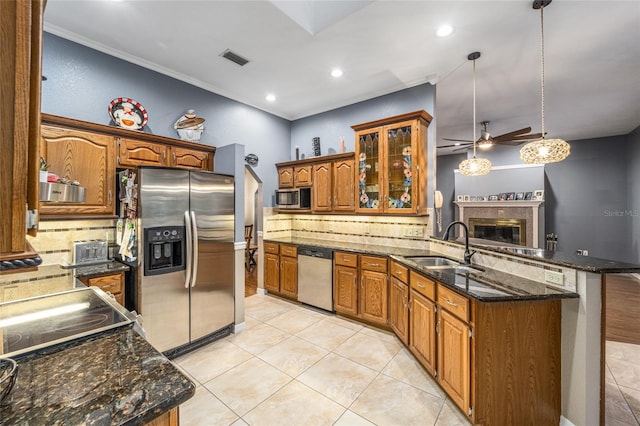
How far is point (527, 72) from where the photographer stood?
331 cm

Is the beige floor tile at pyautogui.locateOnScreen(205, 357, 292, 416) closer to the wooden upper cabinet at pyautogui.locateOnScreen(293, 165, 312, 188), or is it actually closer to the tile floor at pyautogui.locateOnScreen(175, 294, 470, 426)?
the tile floor at pyautogui.locateOnScreen(175, 294, 470, 426)

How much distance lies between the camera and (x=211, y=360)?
8.61 feet

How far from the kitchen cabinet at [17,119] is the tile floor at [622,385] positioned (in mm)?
3296

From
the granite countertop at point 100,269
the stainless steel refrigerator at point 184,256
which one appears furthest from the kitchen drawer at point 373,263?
the granite countertop at point 100,269

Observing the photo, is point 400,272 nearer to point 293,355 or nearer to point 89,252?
point 293,355

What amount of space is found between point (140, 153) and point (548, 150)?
163 inches

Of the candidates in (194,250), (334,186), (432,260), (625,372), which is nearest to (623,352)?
(625,372)

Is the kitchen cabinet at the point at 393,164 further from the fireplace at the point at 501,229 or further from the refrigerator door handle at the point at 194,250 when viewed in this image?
the fireplace at the point at 501,229

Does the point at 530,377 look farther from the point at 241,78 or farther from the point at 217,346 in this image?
the point at 241,78

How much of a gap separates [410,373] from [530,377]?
3.08 feet

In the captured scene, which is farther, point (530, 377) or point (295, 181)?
point (295, 181)

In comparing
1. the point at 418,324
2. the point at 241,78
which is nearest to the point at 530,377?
the point at 418,324

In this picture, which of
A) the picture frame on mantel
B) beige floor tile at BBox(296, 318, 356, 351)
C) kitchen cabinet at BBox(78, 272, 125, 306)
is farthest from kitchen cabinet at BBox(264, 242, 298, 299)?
the picture frame on mantel

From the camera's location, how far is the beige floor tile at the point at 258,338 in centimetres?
286
